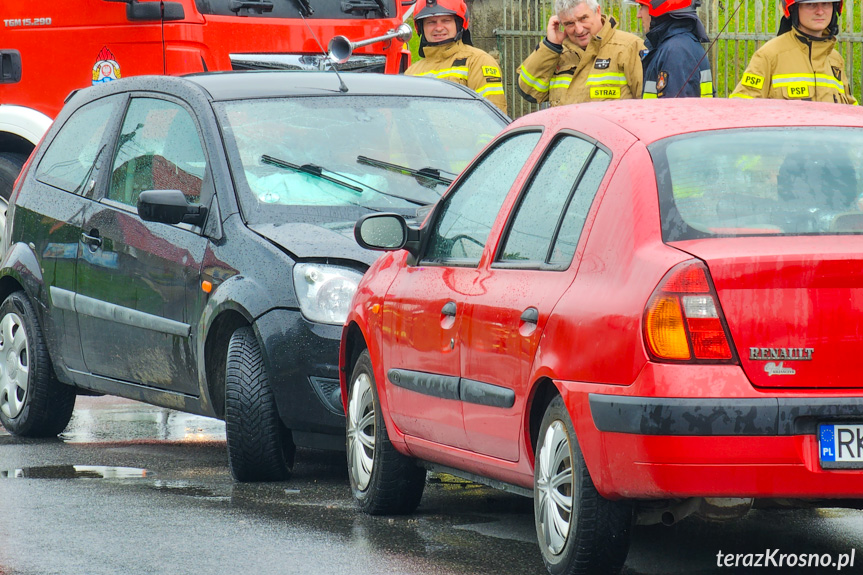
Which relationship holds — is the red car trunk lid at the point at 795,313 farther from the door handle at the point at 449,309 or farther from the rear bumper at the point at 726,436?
the door handle at the point at 449,309

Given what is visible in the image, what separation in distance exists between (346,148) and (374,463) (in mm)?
2215

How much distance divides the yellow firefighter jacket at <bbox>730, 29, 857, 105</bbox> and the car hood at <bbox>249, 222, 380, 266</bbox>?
12.2ft

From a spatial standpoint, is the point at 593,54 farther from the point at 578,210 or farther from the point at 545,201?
the point at 578,210

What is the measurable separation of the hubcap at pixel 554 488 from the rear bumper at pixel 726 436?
438 millimetres

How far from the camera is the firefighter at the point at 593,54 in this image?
36.6 feet

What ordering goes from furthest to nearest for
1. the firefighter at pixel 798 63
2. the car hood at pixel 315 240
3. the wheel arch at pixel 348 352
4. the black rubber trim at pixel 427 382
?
the firefighter at pixel 798 63, the car hood at pixel 315 240, the wheel arch at pixel 348 352, the black rubber trim at pixel 427 382

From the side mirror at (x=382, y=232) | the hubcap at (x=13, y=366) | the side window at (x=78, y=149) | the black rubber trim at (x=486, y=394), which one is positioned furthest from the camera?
the hubcap at (x=13, y=366)

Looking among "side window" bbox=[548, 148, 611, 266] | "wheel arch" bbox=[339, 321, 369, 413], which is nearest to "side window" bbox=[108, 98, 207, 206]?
"wheel arch" bbox=[339, 321, 369, 413]

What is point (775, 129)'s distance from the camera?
4.91m

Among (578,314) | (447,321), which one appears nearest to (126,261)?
(447,321)

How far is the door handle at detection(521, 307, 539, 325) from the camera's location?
16.1 feet

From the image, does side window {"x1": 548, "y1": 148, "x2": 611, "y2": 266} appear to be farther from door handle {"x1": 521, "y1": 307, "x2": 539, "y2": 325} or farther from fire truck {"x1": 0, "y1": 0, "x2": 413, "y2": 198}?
fire truck {"x1": 0, "y1": 0, "x2": 413, "y2": 198}

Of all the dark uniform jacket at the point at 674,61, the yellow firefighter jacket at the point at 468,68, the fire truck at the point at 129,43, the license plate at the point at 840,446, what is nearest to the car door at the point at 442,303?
the license plate at the point at 840,446

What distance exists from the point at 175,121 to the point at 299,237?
4.46 ft
